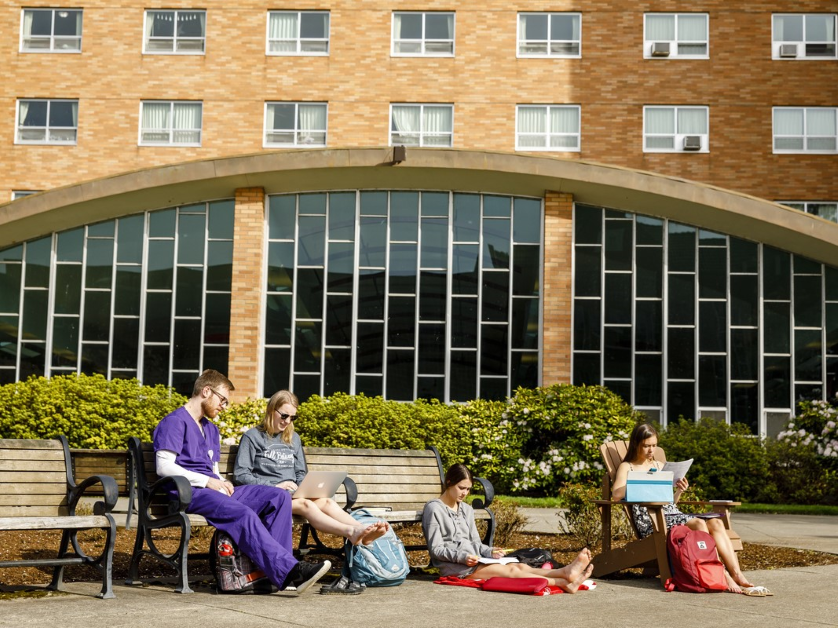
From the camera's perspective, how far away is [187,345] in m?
22.2

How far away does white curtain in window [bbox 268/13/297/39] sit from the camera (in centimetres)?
2845

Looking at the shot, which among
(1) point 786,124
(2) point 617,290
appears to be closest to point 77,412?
(2) point 617,290

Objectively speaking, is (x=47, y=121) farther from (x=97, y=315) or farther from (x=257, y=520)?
(x=257, y=520)

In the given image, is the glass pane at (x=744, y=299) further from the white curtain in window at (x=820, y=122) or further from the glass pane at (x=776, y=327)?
the white curtain in window at (x=820, y=122)

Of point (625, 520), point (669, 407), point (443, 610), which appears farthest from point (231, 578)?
point (669, 407)

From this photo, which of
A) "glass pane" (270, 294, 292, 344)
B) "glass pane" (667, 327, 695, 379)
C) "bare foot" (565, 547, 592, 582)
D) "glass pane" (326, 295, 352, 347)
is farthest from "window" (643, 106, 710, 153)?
"bare foot" (565, 547, 592, 582)

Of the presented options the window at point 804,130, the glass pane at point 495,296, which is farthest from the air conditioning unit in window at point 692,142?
the glass pane at point 495,296

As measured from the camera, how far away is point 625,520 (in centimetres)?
1085

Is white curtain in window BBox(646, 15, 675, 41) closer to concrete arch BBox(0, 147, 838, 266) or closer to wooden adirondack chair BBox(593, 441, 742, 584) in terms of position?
concrete arch BBox(0, 147, 838, 266)

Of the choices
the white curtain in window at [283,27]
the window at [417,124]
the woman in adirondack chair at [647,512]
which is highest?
the white curtain in window at [283,27]

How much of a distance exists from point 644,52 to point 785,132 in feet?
13.7

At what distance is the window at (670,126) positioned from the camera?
2789cm

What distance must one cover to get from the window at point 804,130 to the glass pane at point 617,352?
8.93 metres

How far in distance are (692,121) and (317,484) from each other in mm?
22109
